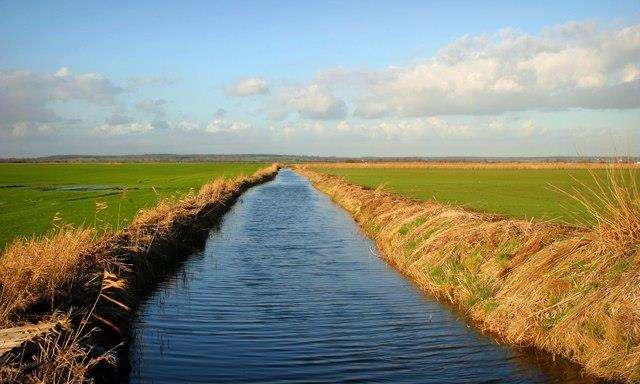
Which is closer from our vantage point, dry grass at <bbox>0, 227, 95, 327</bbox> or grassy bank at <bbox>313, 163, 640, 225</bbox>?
dry grass at <bbox>0, 227, 95, 327</bbox>

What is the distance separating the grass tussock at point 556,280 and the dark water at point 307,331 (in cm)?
51

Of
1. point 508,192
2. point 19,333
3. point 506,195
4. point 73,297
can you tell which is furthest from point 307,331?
point 508,192

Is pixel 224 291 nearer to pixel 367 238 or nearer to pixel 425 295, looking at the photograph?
pixel 425 295

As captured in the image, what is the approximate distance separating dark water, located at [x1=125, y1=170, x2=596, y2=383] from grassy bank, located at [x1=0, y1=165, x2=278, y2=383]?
0.63 meters

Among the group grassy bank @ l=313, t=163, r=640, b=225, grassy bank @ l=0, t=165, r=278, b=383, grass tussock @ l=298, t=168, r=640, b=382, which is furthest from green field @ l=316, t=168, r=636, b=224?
grassy bank @ l=0, t=165, r=278, b=383

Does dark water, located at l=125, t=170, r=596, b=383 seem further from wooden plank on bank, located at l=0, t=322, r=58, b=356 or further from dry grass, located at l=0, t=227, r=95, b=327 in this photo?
dry grass, located at l=0, t=227, r=95, b=327

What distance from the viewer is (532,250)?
38.0 feet

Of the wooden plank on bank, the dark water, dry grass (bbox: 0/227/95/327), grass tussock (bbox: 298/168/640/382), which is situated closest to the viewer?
the wooden plank on bank

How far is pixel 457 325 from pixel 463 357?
1.91 metres

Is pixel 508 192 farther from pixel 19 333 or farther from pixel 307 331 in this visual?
pixel 19 333

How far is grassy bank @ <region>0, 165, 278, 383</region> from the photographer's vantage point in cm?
671

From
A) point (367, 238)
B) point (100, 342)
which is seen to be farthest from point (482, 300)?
point (367, 238)

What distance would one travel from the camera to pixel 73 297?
958cm

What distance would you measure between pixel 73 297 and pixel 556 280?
8724mm
